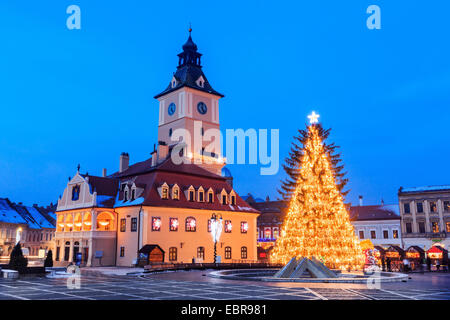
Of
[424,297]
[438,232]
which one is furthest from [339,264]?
[438,232]

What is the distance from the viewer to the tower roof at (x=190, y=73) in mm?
63531

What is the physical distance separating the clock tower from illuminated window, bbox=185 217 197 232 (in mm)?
13295

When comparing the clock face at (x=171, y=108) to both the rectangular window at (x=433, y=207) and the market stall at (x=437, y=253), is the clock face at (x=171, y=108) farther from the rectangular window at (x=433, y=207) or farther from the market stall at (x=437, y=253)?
the rectangular window at (x=433, y=207)

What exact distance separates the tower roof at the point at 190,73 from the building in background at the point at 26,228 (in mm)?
37698

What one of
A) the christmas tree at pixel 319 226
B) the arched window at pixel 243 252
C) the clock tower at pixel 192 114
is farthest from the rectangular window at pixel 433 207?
the christmas tree at pixel 319 226

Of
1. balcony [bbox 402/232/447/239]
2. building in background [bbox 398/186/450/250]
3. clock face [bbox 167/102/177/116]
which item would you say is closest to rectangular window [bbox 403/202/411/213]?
building in background [bbox 398/186/450/250]

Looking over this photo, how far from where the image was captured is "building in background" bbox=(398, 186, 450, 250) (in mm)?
63531

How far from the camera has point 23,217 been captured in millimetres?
82188

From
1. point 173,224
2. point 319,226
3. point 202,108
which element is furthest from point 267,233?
point 319,226
